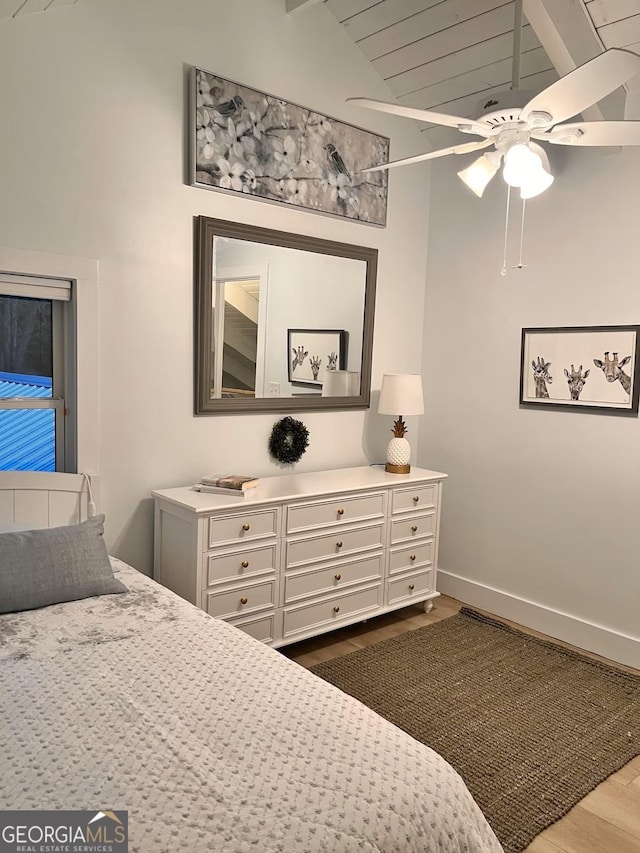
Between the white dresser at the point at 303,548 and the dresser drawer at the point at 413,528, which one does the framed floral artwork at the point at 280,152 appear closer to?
the white dresser at the point at 303,548

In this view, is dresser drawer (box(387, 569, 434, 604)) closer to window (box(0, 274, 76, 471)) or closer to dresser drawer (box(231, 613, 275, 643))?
dresser drawer (box(231, 613, 275, 643))

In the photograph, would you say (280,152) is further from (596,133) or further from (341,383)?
(596,133)

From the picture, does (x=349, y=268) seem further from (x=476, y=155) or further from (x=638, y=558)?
(x=638, y=558)

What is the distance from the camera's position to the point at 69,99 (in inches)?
105

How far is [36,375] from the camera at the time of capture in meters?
2.77

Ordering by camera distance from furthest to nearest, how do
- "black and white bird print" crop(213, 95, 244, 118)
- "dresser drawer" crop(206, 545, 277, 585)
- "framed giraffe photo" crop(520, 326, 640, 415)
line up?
1. "framed giraffe photo" crop(520, 326, 640, 415)
2. "black and white bird print" crop(213, 95, 244, 118)
3. "dresser drawer" crop(206, 545, 277, 585)

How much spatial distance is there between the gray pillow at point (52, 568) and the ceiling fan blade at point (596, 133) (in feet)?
6.90

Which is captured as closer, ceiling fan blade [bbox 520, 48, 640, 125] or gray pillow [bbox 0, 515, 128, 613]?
ceiling fan blade [bbox 520, 48, 640, 125]

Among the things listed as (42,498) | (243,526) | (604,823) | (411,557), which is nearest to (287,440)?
(243,526)

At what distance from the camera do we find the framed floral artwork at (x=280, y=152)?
3.03 m

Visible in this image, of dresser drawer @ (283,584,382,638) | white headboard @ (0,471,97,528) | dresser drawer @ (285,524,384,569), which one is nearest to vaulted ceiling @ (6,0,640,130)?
white headboard @ (0,471,97,528)

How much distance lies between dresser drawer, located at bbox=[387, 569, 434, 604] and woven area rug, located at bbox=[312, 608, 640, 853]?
0.68 ft

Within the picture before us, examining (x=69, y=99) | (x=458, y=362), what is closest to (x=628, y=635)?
(x=458, y=362)

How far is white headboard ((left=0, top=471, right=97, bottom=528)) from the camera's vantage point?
2.61 m
